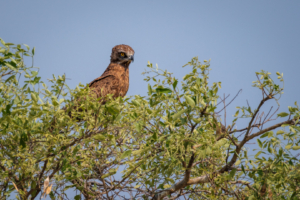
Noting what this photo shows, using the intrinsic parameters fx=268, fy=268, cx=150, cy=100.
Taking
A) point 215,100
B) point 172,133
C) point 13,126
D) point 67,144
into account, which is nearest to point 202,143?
point 172,133

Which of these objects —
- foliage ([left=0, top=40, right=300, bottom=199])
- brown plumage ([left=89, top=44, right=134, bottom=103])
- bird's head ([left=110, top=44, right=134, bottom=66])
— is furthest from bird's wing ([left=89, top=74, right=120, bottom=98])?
foliage ([left=0, top=40, right=300, bottom=199])

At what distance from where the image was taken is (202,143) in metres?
2.55

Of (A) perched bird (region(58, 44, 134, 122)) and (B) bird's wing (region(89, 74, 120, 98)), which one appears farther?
(A) perched bird (region(58, 44, 134, 122))

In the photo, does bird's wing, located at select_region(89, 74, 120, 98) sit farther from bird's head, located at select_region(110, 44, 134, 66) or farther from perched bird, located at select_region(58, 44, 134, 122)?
bird's head, located at select_region(110, 44, 134, 66)

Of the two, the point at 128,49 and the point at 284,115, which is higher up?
the point at 128,49

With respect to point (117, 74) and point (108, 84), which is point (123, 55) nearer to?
point (117, 74)

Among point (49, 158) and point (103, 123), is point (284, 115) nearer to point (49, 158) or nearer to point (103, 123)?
point (103, 123)

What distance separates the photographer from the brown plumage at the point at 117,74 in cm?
665

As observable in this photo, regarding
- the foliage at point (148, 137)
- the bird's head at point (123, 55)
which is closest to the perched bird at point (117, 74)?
the bird's head at point (123, 55)

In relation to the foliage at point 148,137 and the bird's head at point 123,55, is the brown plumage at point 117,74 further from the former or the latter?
the foliage at point 148,137

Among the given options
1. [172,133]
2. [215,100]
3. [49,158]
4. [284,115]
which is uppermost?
A: [215,100]

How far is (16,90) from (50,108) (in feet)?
1.57

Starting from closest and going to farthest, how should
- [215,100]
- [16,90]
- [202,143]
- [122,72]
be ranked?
[202,143], [215,100], [16,90], [122,72]

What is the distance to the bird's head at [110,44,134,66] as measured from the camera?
7297mm
